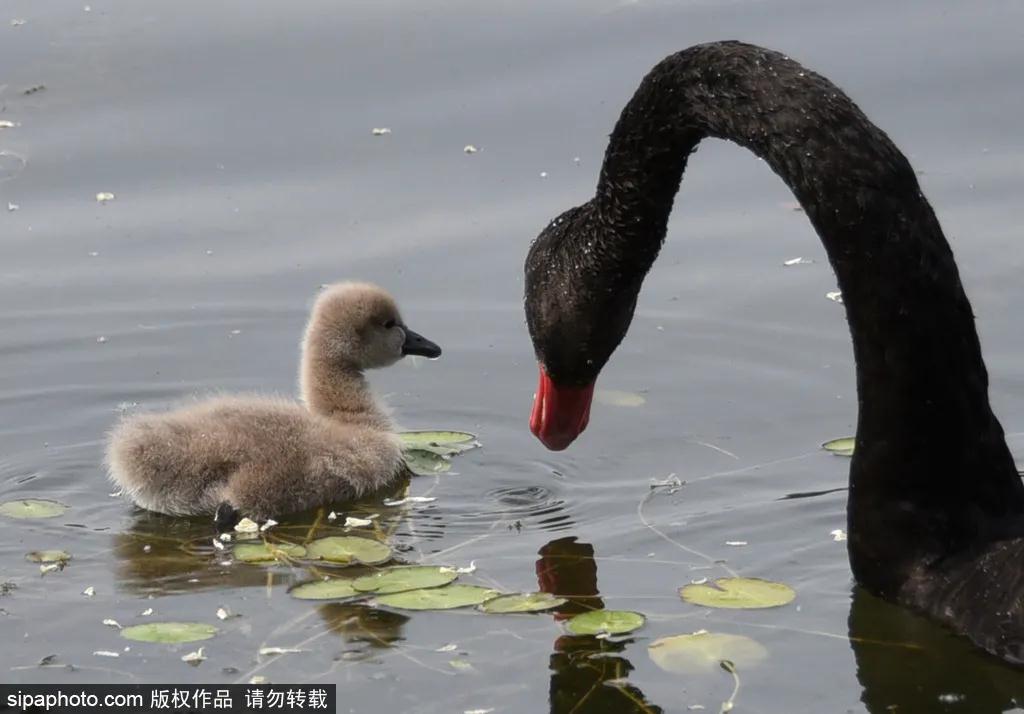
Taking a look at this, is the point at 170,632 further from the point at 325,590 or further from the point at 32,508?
the point at 32,508

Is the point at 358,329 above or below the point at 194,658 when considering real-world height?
above

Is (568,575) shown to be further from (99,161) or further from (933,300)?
(99,161)

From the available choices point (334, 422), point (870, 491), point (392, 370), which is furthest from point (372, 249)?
point (870, 491)

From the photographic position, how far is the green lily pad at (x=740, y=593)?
500cm

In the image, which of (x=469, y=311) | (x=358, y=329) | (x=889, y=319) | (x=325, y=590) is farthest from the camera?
(x=469, y=311)

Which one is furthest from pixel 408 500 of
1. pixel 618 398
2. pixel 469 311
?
pixel 469 311

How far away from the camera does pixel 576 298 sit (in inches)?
217

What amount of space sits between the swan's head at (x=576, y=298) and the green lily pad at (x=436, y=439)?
81cm

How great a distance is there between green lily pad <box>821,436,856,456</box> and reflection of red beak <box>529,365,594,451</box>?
860mm

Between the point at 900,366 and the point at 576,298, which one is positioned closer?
the point at 900,366

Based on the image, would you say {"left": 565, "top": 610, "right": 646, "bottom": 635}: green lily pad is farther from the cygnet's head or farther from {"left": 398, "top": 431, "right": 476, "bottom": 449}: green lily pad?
the cygnet's head

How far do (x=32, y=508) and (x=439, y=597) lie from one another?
56.8 inches

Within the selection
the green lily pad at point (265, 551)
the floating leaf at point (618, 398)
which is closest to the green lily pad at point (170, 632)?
the green lily pad at point (265, 551)

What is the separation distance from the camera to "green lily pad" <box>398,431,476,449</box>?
6.45 meters
